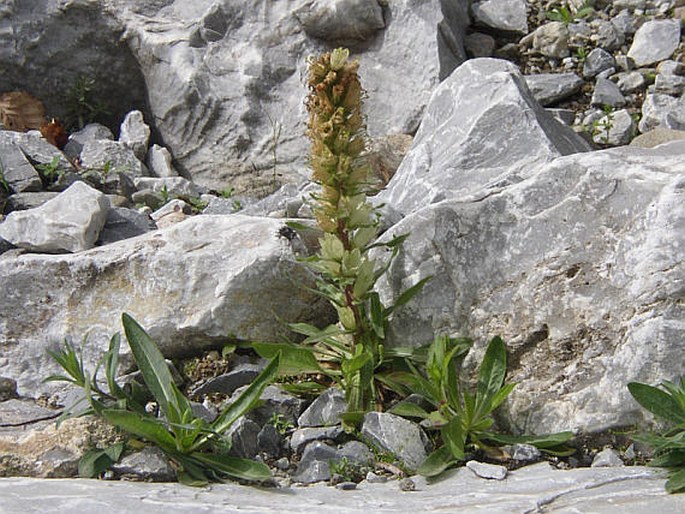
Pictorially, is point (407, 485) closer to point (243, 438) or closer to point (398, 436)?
point (398, 436)

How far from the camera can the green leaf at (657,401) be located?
13.0 ft

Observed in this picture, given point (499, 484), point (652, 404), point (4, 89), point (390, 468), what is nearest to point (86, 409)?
point (390, 468)

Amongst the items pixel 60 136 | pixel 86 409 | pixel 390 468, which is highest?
pixel 60 136

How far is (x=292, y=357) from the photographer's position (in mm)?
4836

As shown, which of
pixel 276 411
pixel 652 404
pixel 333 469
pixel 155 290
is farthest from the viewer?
pixel 155 290

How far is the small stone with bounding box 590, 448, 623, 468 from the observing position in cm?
416

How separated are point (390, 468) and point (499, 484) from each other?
519 mm

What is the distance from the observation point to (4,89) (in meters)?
7.79

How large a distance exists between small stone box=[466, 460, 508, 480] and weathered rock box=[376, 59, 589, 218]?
1726 mm

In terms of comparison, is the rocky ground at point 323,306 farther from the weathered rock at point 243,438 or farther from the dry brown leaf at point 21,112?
the dry brown leaf at point 21,112

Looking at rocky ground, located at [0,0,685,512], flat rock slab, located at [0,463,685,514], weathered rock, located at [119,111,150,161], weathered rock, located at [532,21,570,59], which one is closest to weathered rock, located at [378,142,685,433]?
rocky ground, located at [0,0,685,512]

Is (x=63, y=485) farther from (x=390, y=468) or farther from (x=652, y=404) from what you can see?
(x=652, y=404)

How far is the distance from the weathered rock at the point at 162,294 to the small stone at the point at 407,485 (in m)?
1.30

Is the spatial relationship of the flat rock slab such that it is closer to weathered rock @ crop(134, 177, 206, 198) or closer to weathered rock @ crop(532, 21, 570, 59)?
weathered rock @ crop(134, 177, 206, 198)
